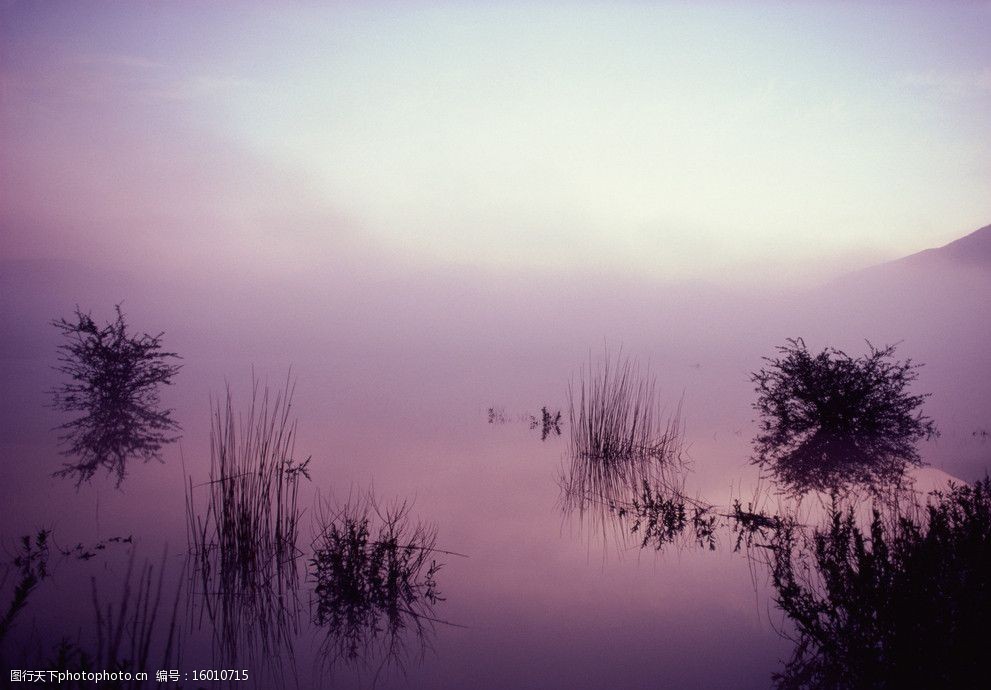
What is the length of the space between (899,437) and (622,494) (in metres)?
4.53

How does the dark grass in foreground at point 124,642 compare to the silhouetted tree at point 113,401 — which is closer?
the dark grass in foreground at point 124,642

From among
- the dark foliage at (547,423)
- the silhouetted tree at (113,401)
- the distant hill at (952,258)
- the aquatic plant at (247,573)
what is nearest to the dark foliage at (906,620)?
the aquatic plant at (247,573)

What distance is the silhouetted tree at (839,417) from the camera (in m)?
8.06

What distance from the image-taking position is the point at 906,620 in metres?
2.85

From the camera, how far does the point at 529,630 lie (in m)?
3.82

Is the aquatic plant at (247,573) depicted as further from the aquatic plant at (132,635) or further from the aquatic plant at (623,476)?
the aquatic plant at (623,476)

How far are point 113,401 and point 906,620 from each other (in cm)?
1225

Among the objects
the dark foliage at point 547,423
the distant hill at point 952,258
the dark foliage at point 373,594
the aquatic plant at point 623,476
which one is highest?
the distant hill at point 952,258

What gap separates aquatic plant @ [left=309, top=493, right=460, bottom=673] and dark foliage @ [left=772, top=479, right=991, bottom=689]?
203cm

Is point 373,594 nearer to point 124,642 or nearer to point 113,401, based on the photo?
point 124,642

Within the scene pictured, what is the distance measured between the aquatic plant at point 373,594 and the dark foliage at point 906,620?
2031 mm

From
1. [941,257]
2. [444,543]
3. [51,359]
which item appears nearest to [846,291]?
[941,257]

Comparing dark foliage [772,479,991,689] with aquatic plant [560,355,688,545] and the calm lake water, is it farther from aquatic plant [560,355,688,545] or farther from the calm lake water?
aquatic plant [560,355,688,545]

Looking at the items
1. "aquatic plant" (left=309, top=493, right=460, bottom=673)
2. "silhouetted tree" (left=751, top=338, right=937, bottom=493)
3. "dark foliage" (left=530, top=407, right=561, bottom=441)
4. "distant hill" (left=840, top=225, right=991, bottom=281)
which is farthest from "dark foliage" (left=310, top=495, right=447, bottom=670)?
"distant hill" (left=840, top=225, right=991, bottom=281)
